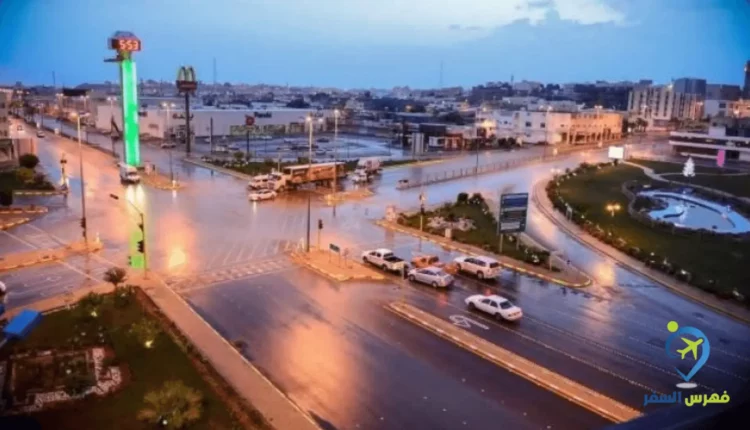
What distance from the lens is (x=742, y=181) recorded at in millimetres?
39031

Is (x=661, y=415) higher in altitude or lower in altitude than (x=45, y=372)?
higher

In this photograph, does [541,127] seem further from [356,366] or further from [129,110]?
[356,366]

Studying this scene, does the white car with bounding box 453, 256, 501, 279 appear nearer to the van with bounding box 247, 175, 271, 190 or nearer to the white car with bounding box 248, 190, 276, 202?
the white car with bounding box 248, 190, 276, 202

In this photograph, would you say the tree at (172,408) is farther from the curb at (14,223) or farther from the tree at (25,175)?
the tree at (25,175)

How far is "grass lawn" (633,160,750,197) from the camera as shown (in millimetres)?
36062

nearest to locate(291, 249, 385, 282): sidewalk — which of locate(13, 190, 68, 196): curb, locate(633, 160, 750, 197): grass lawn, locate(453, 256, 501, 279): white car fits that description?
locate(453, 256, 501, 279): white car

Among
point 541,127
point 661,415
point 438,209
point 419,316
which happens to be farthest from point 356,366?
point 541,127

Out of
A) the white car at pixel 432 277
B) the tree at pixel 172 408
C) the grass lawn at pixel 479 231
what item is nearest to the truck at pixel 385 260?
the white car at pixel 432 277

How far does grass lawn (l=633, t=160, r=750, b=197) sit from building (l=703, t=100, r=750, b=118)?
2841cm

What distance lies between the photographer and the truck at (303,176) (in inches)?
1212

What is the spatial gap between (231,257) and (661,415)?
1593cm

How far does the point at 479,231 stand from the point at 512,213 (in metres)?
2.95

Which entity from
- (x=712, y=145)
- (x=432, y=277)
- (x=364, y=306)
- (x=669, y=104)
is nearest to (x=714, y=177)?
(x=712, y=145)

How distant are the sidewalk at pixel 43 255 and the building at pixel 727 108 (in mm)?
69350
